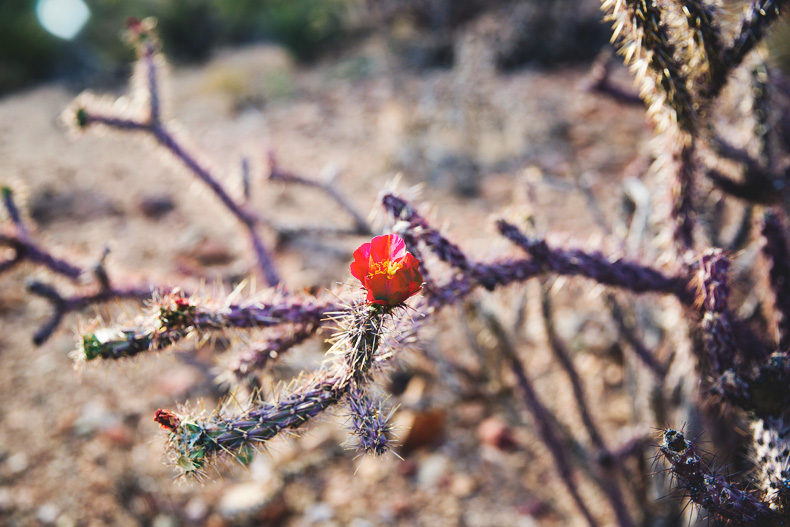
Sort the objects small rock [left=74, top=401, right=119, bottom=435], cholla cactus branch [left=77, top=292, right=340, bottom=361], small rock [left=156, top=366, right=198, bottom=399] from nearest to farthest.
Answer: cholla cactus branch [left=77, top=292, right=340, bottom=361] < small rock [left=74, top=401, right=119, bottom=435] < small rock [left=156, top=366, right=198, bottom=399]

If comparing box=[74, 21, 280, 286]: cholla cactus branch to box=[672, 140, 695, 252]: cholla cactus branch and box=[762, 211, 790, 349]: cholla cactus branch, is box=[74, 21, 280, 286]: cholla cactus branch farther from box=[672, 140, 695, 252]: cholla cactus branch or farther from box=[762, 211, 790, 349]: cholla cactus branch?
box=[762, 211, 790, 349]: cholla cactus branch

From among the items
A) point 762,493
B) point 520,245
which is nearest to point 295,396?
point 520,245

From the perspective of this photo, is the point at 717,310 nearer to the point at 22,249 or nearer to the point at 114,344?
the point at 114,344

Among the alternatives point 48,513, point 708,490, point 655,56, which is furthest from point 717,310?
point 48,513

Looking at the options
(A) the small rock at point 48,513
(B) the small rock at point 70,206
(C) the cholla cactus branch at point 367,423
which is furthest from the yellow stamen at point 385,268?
(B) the small rock at point 70,206

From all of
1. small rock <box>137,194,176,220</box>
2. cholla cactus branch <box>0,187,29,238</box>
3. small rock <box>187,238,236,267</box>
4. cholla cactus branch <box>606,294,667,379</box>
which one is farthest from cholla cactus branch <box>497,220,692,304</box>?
small rock <box>137,194,176,220</box>

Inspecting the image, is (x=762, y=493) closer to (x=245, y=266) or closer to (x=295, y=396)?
(x=295, y=396)
